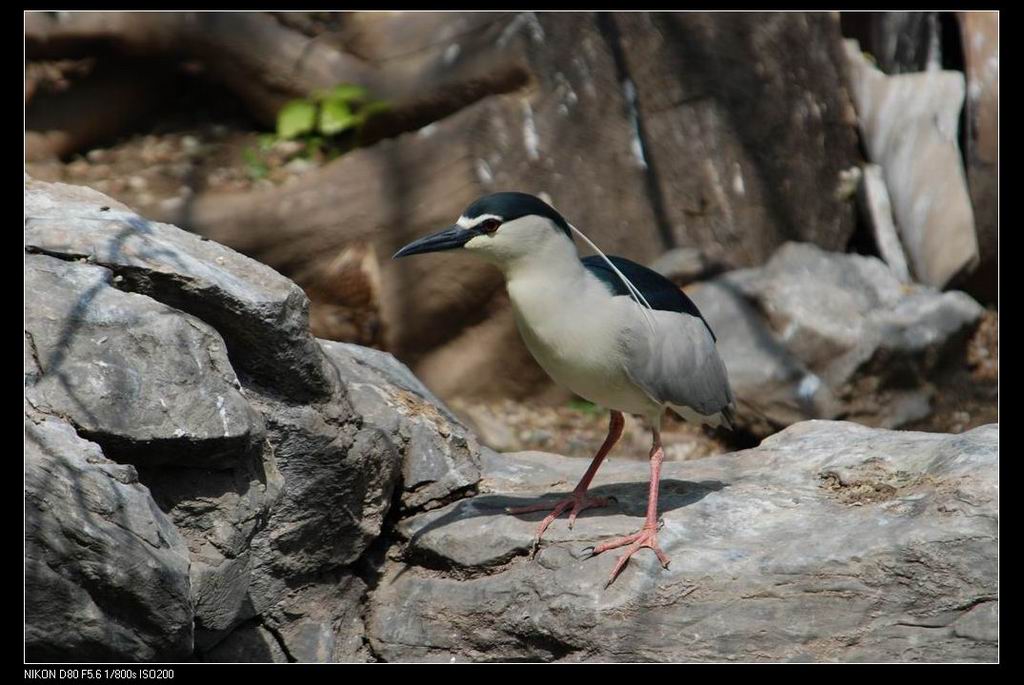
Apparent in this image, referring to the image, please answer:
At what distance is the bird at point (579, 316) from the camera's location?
14.7 feet

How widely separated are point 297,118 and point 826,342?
12.2 ft

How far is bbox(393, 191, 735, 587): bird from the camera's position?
4.47 meters

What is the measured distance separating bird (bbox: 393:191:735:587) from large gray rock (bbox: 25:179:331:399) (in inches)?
20.6

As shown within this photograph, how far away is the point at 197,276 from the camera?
13.2 ft

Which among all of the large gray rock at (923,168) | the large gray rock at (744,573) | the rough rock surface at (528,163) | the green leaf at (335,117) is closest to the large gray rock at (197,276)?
the large gray rock at (744,573)

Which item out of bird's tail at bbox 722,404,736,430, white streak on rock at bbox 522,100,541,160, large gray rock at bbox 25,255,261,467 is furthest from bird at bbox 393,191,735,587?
white streak on rock at bbox 522,100,541,160

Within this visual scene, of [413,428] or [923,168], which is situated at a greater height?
[413,428]

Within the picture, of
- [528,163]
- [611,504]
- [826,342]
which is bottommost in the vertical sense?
[826,342]

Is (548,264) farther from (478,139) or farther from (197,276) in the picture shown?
(478,139)

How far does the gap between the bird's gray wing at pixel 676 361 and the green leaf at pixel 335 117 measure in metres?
3.46

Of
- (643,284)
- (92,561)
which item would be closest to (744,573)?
(643,284)

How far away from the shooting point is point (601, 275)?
15.5 feet

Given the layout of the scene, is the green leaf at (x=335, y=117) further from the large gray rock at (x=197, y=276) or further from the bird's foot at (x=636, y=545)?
the bird's foot at (x=636, y=545)

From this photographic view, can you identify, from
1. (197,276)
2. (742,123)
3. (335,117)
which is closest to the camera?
(197,276)
